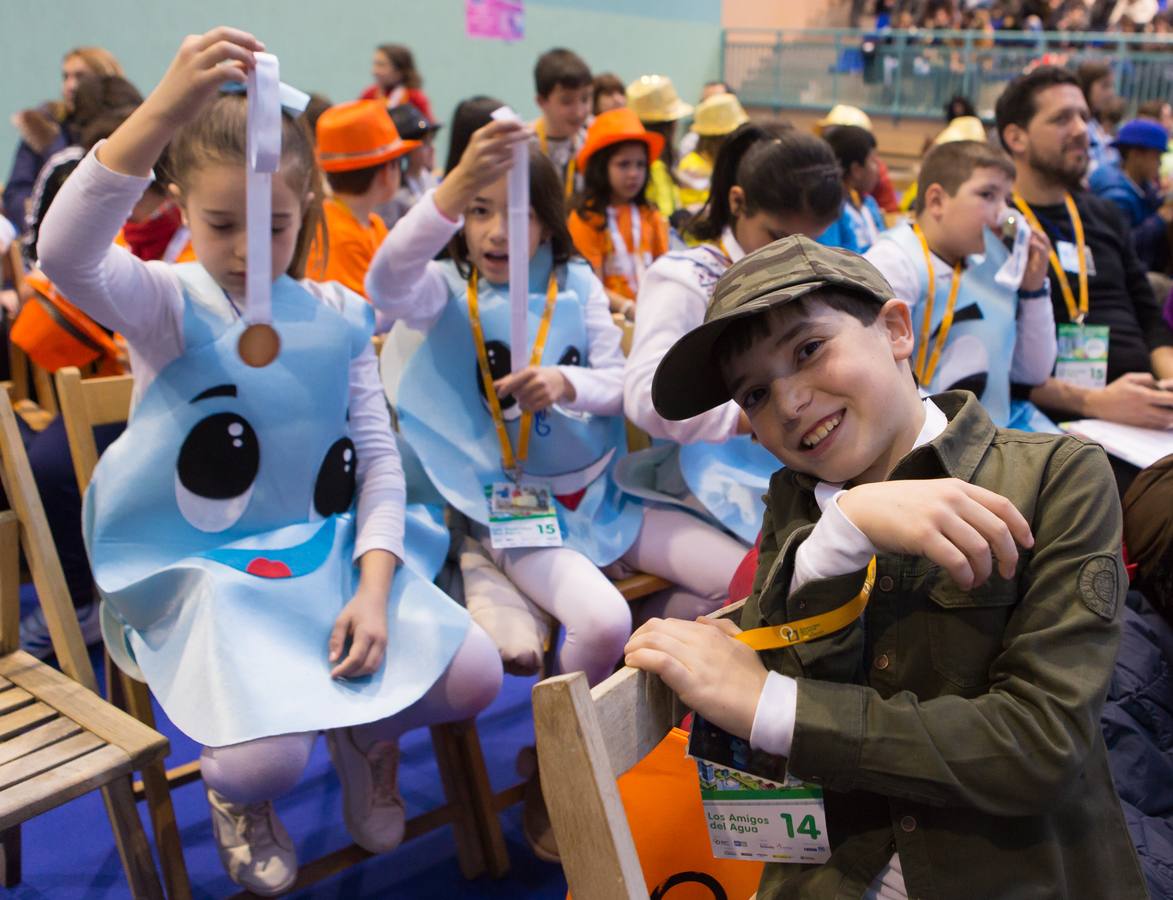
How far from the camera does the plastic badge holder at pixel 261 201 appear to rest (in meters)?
1.52

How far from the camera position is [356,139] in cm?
358

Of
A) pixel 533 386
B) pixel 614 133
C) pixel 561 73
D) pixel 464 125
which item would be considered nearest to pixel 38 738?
pixel 533 386

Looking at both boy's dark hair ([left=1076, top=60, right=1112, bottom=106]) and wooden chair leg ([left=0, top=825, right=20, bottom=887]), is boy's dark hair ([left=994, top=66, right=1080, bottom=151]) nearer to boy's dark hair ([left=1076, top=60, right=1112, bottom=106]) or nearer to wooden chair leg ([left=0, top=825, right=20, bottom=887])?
wooden chair leg ([left=0, top=825, right=20, bottom=887])

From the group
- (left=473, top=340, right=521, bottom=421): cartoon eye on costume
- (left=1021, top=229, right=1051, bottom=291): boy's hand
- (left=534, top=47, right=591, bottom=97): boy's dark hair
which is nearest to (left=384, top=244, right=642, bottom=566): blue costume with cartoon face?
(left=473, top=340, right=521, bottom=421): cartoon eye on costume

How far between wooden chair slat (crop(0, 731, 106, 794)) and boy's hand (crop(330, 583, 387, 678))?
34 centimetres

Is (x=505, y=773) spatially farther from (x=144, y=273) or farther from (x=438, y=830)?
(x=144, y=273)

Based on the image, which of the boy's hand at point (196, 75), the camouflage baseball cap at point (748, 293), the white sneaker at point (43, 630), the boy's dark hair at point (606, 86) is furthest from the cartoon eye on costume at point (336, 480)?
the boy's dark hair at point (606, 86)

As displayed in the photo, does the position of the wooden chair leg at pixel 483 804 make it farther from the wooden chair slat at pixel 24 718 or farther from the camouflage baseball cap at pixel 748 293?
the camouflage baseball cap at pixel 748 293

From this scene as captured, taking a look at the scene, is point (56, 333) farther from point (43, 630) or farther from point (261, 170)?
point (261, 170)

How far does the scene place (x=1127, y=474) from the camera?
7.92 feet

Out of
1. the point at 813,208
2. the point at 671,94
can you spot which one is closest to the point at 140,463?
the point at 813,208

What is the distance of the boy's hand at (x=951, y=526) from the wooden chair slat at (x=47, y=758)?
1159 millimetres

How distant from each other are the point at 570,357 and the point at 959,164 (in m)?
1.09

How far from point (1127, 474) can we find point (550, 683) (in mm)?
2010
